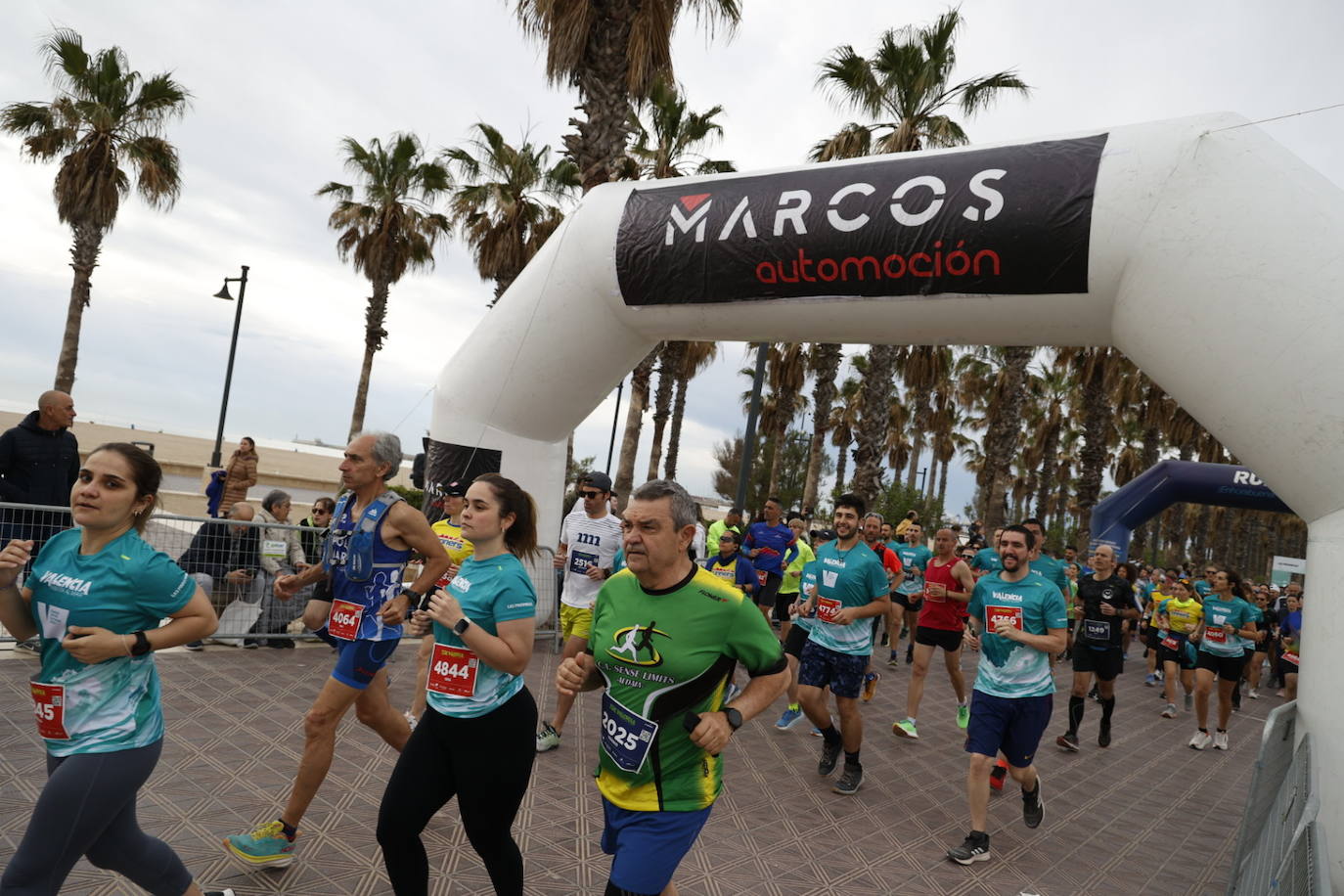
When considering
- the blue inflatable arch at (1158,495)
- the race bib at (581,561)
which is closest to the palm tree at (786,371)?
the blue inflatable arch at (1158,495)

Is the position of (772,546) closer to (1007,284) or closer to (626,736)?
(1007,284)

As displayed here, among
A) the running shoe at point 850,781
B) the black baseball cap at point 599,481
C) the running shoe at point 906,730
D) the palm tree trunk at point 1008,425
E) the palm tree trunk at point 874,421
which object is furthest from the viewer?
the palm tree trunk at point 1008,425

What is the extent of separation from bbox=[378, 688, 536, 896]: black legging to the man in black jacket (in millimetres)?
5376

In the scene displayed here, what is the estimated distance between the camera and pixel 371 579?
12.6ft

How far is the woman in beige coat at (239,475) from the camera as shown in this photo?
977cm

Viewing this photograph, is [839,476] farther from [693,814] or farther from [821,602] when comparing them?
[693,814]

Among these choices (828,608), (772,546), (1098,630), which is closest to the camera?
(828,608)

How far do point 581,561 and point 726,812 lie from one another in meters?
2.26

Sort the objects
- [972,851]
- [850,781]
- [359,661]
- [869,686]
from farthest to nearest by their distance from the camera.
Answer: [869,686]
[850,781]
[972,851]
[359,661]

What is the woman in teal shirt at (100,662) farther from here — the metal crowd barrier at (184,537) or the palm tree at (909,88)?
the palm tree at (909,88)

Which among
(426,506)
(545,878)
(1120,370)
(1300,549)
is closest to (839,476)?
(1120,370)

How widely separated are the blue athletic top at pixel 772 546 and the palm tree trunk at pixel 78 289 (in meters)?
15.6

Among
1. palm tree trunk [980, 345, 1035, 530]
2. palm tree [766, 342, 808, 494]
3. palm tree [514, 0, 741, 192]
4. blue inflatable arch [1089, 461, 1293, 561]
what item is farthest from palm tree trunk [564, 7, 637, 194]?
palm tree [766, 342, 808, 494]

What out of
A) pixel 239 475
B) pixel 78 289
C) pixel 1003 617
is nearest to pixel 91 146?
pixel 78 289
